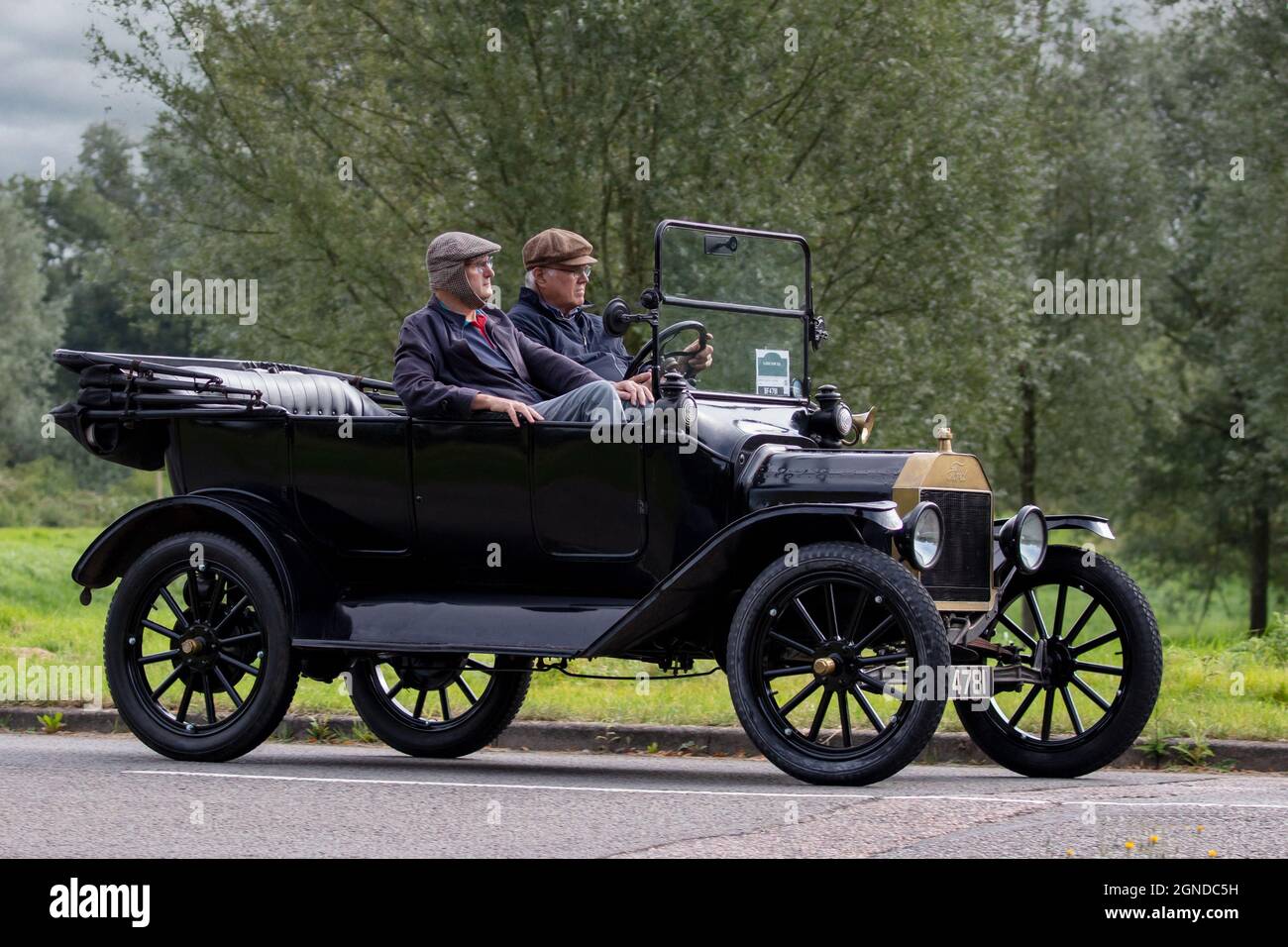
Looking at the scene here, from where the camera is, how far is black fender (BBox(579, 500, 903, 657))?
691 centimetres

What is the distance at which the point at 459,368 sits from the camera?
26.3 feet

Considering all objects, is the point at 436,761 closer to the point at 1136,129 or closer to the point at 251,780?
the point at 251,780

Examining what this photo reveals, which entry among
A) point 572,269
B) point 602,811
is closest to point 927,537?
point 602,811

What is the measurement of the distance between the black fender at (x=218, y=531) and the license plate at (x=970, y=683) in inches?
115

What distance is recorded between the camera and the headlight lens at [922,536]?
689 centimetres

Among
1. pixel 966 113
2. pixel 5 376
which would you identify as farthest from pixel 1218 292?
pixel 5 376

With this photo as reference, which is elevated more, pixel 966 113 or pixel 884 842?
pixel 966 113

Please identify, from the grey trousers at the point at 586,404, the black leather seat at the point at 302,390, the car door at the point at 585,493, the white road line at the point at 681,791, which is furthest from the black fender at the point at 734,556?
the black leather seat at the point at 302,390

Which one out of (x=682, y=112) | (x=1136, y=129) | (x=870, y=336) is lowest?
(x=870, y=336)

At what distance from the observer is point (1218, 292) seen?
29156 mm

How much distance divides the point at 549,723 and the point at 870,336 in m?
11.0

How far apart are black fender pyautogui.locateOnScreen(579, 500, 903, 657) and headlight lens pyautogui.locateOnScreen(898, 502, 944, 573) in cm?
6

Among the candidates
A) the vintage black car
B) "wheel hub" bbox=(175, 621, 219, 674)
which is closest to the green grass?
the vintage black car

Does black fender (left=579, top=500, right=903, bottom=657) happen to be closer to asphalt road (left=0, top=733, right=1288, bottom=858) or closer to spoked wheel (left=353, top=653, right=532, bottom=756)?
asphalt road (left=0, top=733, right=1288, bottom=858)
